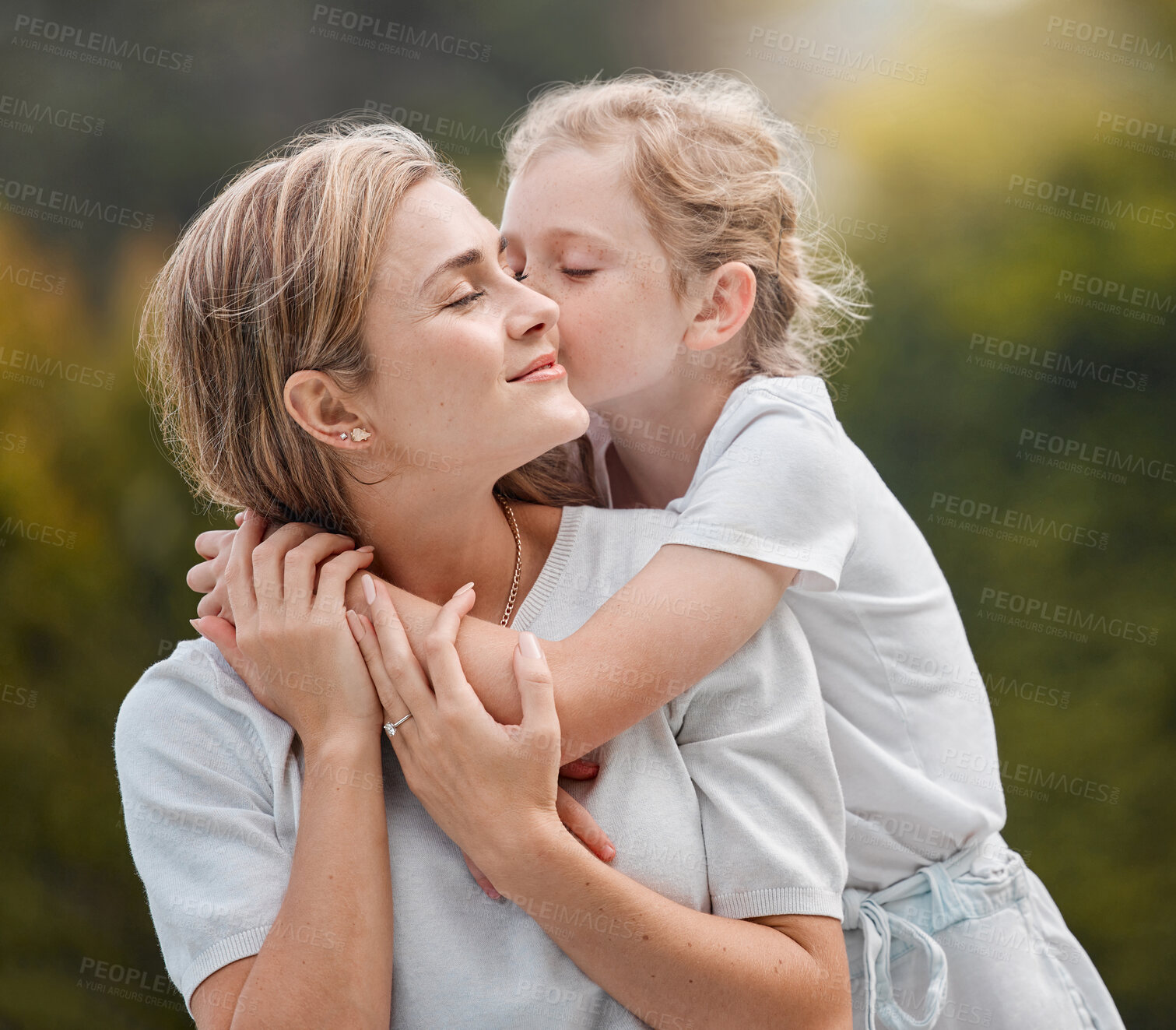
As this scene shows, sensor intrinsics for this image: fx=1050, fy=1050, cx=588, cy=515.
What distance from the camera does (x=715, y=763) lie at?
4.77 feet

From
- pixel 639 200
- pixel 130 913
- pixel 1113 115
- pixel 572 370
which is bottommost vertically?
pixel 130 913

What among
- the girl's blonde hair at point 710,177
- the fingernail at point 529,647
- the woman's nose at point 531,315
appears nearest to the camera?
the fingernail at point 529,647

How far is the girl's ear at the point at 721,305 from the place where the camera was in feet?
6.15

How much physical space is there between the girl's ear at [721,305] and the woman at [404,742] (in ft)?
1.29

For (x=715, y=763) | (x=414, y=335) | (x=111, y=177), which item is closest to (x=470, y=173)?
(x=111, y=177)

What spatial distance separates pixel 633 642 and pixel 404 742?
0.33 m

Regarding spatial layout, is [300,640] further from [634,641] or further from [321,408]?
[634,641]

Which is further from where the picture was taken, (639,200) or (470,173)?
(470,173)

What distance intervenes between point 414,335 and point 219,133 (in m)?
2.70

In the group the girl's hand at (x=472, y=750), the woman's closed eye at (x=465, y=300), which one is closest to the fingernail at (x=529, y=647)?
the girl's hand at (x=472, y=750)

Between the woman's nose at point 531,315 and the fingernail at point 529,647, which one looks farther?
the woman's nose at point 531,315

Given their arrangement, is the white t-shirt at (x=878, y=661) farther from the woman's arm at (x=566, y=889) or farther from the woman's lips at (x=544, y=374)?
the woman's arm at (x=566, y=889)

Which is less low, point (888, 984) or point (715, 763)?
point (715, 763)

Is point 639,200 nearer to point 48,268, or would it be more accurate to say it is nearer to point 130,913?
point 48,268
